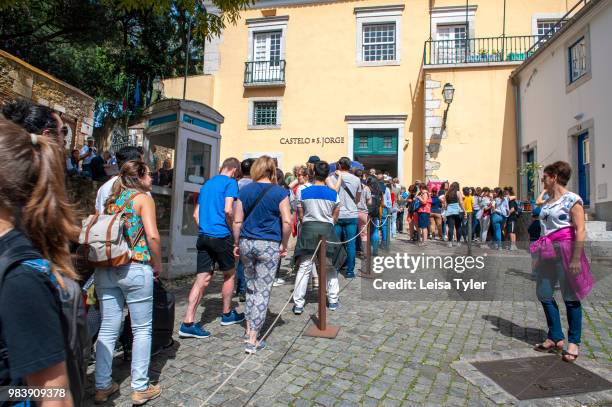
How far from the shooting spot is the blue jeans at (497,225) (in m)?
10.3

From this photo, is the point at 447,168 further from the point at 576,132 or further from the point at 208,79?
the point at 208,79

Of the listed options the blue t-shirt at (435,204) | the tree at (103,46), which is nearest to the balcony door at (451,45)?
the blue t-shirt at (435,204)

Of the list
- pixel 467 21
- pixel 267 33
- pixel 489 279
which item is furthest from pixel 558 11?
pixel 489 279

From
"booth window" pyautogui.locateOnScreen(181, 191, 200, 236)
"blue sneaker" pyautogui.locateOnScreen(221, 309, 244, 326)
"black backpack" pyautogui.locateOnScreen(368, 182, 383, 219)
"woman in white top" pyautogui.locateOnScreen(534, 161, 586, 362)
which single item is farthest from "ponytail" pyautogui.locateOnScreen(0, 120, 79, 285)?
"black backpack" pyautogui.locateOnScreen(368, 182, 383, 219)

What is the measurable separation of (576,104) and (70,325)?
14.6 meters

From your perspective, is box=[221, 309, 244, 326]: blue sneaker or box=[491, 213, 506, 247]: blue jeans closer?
box=[221, 309, 244, 326]: blue sneaker

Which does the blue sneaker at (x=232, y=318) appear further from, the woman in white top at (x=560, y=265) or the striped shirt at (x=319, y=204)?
the woman in white top at (x=560, y=265)

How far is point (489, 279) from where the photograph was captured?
16.9ft

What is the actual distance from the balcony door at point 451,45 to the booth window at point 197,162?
12.4 m

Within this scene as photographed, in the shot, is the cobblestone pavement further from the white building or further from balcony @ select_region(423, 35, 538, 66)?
balcony @ select_region(423, 35, 538, 66)

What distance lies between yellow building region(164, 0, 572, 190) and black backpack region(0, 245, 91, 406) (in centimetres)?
1530

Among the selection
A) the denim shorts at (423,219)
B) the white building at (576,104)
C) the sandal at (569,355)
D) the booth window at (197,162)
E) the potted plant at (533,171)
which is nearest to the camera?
the sandal at (569,355)

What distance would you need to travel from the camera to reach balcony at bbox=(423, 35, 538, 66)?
15.6 meters

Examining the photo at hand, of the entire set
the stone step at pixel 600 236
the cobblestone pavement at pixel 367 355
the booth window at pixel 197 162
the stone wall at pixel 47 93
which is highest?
the stone wall at pixel 47 93
